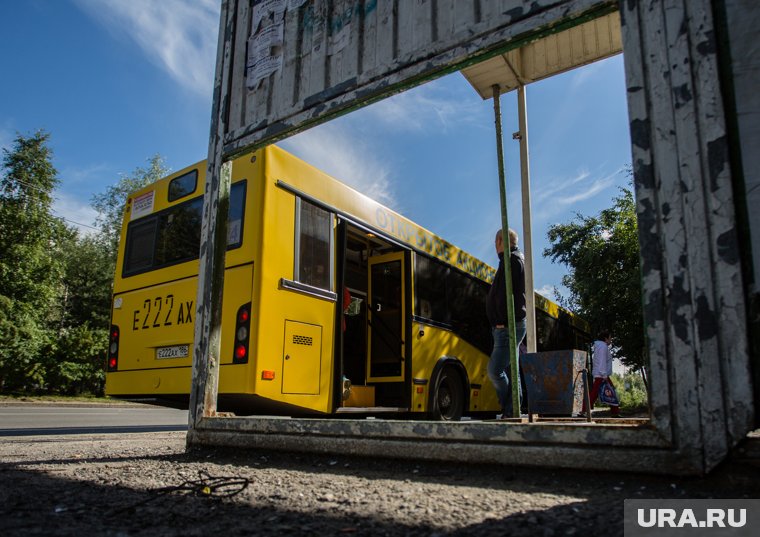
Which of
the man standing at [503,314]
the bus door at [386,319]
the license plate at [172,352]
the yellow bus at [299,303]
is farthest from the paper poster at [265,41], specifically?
the bus door at [386,319]

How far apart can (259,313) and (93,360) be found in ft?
75.0

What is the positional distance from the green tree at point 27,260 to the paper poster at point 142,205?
748 inches

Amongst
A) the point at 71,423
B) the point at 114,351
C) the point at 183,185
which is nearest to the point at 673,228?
the point at 183,185

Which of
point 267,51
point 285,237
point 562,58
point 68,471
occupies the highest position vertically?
point 562,58

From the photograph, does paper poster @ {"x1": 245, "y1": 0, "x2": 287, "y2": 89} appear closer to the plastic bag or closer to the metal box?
the metal box

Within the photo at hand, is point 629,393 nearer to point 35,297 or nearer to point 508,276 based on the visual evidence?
point 508,276

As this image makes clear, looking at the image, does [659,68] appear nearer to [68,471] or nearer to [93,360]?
[68,471]

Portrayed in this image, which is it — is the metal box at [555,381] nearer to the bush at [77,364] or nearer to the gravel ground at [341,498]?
the gravel ground at [341,498]

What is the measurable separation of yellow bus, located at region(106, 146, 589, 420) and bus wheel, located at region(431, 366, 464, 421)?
0.07 feet

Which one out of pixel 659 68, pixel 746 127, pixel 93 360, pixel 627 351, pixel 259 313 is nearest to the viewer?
pixel 746 127

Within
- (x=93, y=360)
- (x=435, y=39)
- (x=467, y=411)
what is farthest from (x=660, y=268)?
(x=93, y=360)

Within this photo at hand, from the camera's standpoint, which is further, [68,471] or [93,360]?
[93,360]

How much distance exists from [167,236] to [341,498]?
15.1 ft

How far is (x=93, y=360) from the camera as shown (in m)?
23.6
